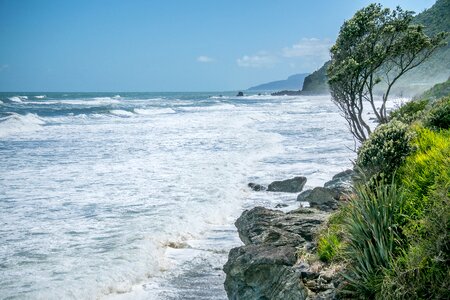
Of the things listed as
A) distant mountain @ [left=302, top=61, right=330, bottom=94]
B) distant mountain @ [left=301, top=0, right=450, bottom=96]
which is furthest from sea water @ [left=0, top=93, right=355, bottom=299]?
distant mountain @ [left=302, top=61, right=330, bottom=94]

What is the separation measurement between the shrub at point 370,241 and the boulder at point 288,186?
968 centimetres

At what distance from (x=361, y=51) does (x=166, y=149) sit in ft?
45.1

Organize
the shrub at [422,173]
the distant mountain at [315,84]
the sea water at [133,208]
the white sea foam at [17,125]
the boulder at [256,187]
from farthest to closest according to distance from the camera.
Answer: the distant mountain at [315,84] < the white sea foam at [17,125] < the boulder at [256,187] < the sea water at [133,208] < the shrub at [422,173]

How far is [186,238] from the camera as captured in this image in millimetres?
10648

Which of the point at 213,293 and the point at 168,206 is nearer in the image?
the point at 213,293

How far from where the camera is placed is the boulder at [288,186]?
1539cm

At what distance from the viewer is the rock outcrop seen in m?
5.67

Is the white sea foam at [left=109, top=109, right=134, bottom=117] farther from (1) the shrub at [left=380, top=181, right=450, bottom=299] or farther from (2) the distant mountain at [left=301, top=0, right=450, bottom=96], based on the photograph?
(1) the shrub at [left=380, top=181, right=450, bottom=299]

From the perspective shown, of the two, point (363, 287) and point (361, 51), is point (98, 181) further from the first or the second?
point (363, 287)

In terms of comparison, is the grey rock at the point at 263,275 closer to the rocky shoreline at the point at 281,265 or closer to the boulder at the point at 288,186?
the rocky shoreline at the point at 281,265

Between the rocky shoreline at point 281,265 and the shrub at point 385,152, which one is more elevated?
the shrub at point 385,152

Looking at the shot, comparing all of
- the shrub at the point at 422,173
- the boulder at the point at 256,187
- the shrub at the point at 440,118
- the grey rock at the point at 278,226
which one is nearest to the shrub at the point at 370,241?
the shrub at the point at 422,173

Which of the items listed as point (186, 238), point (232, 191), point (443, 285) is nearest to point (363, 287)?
point (443, 285)

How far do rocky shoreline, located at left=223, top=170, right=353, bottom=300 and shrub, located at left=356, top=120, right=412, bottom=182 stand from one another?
625 millimetres
